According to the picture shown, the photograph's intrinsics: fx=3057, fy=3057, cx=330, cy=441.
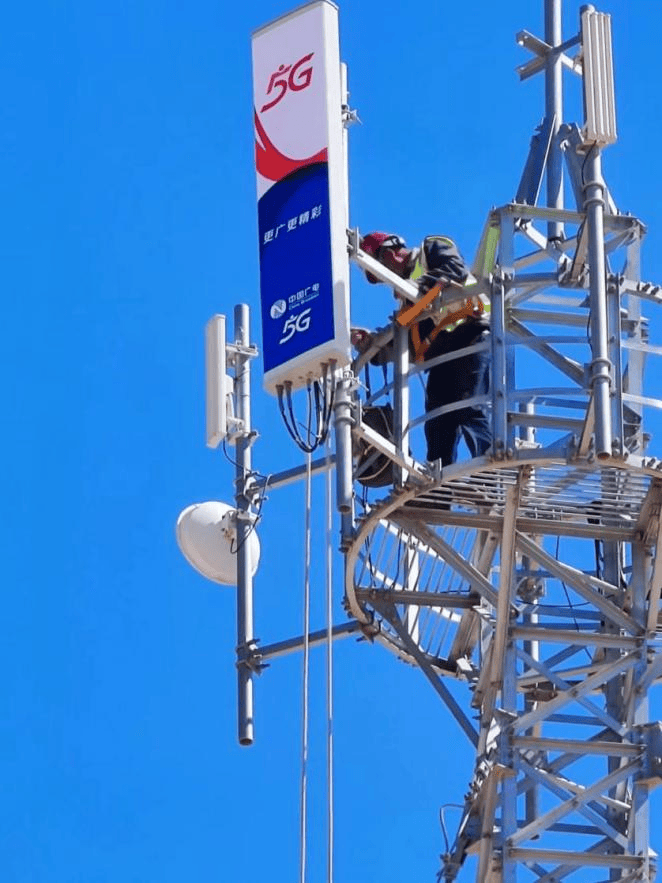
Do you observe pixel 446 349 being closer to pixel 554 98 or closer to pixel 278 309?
pixel 278 309

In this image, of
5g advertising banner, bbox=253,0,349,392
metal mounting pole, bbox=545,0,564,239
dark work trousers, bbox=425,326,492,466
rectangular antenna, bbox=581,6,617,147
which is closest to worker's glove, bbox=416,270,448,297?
dark work trousers, bbox=425,326,492,466

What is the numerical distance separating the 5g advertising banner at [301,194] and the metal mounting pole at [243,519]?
10.5ft

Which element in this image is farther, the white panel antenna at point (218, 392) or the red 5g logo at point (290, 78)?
the white panel antenna at point (218, 392)

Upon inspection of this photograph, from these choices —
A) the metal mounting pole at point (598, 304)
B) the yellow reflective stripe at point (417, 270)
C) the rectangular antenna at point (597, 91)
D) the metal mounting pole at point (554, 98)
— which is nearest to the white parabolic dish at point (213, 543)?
the yellow reflective stripe at point (417, 270)

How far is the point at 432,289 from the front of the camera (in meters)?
27.8

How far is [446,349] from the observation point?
28.4 meters

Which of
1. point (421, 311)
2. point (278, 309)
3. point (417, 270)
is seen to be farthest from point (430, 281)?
point (278, 309)

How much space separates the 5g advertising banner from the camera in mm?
26625

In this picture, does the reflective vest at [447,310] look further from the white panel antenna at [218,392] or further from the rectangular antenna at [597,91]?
the white panel antenna at [218,392]

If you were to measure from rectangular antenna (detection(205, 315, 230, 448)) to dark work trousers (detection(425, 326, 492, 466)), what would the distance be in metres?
2.66

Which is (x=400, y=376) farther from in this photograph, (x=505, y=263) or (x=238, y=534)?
(x=238, y=534)

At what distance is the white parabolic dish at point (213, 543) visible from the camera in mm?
30875

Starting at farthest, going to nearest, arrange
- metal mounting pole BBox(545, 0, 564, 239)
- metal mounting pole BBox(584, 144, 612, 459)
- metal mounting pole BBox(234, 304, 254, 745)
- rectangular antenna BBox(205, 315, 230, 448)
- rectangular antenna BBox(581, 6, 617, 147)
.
Result: rectangular antenna BBox(205, 315, 230, 448) < metal mounting pole BBox(234, 304, 254, 745) < metal mounting pole BBox(545, 0, 564, 239) < rectangular antenna BBox(581, 6, 617, 147) < metal mounting pole BBox(584, 144, 612, 459)

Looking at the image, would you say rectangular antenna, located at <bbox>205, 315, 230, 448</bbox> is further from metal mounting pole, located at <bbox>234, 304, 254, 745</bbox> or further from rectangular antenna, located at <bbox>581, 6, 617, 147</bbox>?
rectangular antenna, located at <bbox>581, 6, 617, 147</bbox>
